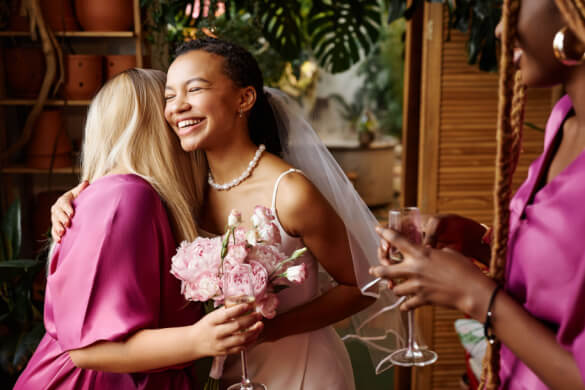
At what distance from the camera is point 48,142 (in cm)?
335

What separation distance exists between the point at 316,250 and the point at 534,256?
0.69m

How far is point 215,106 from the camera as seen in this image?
4.57ft

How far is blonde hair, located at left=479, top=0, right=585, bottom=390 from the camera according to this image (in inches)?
27.6

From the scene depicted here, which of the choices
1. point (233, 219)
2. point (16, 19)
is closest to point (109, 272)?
point (233, 219)

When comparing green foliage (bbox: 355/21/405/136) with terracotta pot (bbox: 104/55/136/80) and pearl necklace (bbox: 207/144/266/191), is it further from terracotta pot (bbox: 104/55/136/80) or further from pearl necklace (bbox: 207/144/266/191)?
pearl necklace (bbox: 207/144/266/191)

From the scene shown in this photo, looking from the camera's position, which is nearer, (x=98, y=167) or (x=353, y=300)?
(x=98, y=167)

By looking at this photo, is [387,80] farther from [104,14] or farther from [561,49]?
[561,49]

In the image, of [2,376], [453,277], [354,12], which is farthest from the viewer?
[354,12]

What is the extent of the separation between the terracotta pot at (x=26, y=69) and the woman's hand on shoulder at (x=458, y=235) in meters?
3.06

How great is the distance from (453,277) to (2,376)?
2.26 m

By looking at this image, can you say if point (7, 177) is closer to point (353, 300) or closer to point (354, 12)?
point (354, 12)

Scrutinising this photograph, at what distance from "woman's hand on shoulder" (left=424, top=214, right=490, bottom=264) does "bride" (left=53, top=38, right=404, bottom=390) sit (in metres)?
0.38

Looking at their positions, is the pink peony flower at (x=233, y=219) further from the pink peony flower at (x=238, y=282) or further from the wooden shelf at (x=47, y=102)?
the wooden shelf at (x=47, y=102)

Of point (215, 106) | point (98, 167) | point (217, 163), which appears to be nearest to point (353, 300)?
point (217, 163)
